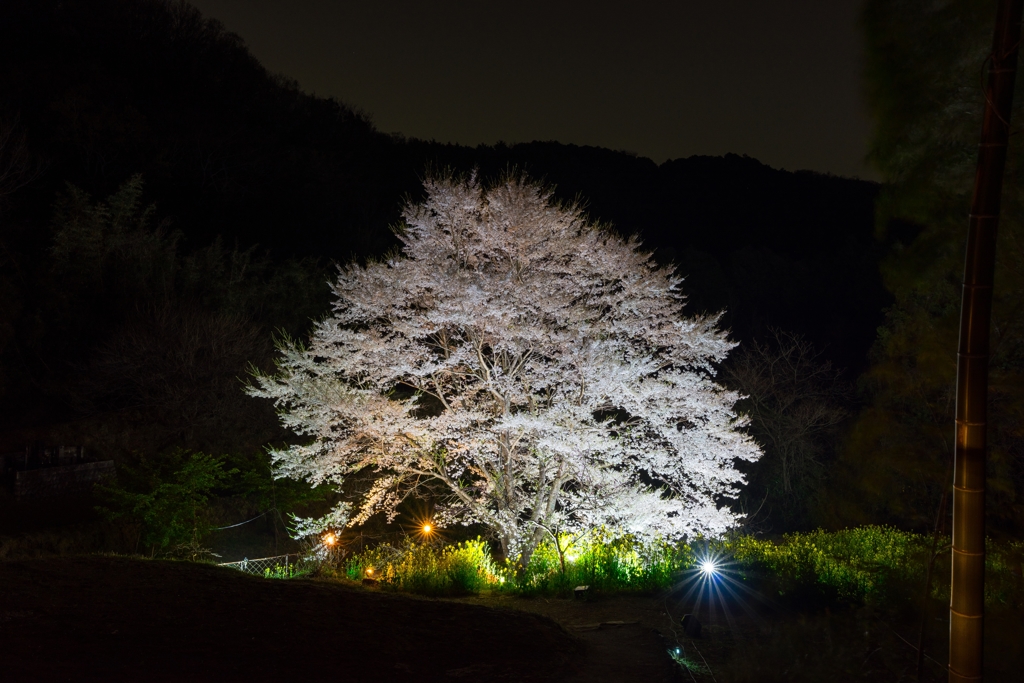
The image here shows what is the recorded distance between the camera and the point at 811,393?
23.5 meters

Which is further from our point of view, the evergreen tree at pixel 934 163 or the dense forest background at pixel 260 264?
the dense forest background at pixel 260 264

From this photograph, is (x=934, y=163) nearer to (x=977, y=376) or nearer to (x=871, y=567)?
(x=977, y=376)

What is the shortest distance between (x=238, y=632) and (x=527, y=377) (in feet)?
21.6

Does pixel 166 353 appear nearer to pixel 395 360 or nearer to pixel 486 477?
pixel 395 360

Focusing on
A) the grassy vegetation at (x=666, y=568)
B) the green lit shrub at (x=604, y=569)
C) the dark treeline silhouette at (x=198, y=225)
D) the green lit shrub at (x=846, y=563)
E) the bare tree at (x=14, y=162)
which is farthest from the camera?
the bare tree at (x=14, y=162)

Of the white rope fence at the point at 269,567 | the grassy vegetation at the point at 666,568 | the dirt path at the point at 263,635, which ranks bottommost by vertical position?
the white rope fence at the point at 269,567

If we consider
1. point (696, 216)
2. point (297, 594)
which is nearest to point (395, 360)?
point (297, 594)

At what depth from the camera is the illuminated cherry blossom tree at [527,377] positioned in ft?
34.8

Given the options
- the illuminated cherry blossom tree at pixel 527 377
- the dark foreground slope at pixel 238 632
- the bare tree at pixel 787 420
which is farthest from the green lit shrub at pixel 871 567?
the bare tree at pixel 787 420

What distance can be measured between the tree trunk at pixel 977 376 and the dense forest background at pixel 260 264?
4.80ft

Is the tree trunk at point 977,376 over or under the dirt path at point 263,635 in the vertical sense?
over

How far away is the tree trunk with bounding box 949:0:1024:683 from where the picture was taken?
312 centimetres

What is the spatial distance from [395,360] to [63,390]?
1029cm

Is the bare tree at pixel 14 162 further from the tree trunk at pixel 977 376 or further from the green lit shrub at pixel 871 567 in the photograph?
the tree trunk at pixel 977 376
